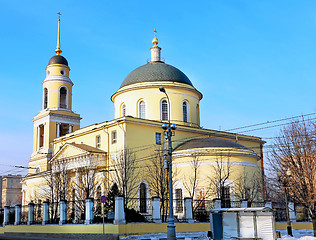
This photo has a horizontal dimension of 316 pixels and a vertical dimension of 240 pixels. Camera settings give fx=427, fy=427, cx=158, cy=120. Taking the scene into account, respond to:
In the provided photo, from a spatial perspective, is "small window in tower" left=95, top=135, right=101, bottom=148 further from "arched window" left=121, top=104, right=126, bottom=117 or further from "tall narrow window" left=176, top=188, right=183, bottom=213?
"tall narrow window" left=176, top=188, right=183, bottom=213

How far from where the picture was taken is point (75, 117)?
5219 centimetres

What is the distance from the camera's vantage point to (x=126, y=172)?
36.7 m

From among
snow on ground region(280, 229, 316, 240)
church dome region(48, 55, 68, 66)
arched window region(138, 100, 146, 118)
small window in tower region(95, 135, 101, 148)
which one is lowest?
snow on ground region(280, 229, 316, 240)

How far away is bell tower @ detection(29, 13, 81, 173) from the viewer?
165 feet

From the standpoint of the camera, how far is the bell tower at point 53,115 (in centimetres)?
5025

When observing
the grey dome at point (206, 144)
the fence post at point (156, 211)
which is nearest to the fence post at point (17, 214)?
the grey dome at point (206, 144)

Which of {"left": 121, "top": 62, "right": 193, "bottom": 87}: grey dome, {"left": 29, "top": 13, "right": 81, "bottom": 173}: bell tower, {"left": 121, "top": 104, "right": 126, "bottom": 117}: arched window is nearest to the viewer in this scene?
{"left": 121, "top": 62, "right": 193, "bottom": 87}: grey dome

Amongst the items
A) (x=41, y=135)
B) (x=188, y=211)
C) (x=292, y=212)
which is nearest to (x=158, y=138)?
(x=188, y=211)

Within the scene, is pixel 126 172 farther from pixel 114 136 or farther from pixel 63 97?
pixel 63 97

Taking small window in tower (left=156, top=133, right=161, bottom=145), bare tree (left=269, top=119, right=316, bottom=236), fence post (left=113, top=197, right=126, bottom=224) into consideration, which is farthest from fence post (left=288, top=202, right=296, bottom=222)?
fence post (left=113, top=197, right=126, bottom=224)

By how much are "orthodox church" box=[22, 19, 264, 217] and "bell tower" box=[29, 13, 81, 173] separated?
0.24 metres

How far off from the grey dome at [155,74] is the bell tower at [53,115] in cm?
945

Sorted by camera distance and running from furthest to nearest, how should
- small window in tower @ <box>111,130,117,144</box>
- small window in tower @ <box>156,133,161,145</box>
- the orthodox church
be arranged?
small window in tower @ <box>156,133,161,145</box>
small window in tower @ <box>111,130,117,144</box>
the orthodox church

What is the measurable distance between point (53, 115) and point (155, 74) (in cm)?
1408
